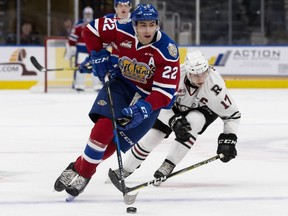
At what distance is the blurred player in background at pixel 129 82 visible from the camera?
12.8 ft

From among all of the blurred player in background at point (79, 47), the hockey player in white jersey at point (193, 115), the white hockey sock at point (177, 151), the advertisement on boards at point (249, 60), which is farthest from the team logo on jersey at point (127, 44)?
the advertisement on boards at point (249, 60)

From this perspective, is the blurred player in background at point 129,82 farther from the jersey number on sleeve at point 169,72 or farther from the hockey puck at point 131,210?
the hockey puck at point 131,210

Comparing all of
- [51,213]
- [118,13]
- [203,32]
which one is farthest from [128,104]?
[203,32]

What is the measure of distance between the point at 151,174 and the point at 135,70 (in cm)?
102

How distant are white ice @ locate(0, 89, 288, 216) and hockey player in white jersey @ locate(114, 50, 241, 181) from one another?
16cm

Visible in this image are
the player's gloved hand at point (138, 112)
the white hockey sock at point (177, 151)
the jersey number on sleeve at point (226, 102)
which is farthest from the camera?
the white hockey sock at point (177, 151)

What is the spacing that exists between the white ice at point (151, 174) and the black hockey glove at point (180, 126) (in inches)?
10.3

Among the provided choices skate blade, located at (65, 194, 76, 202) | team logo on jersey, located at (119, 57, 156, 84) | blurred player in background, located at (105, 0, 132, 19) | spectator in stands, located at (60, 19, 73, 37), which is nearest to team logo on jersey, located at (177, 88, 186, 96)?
team logo on jersey, located at (119, 57, 156, 84)

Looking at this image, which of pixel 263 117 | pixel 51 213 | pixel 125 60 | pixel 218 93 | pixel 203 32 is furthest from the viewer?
pixel 203 32

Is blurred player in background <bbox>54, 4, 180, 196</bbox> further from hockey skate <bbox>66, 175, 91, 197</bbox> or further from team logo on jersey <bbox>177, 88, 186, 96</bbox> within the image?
team logo on jersey <bbox>177, 88, 186, 96</bbox>

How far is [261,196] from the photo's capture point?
4117 mm

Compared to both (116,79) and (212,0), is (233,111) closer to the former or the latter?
(116,79)

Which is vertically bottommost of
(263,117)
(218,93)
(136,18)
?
(263,117)

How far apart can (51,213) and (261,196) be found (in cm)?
103
